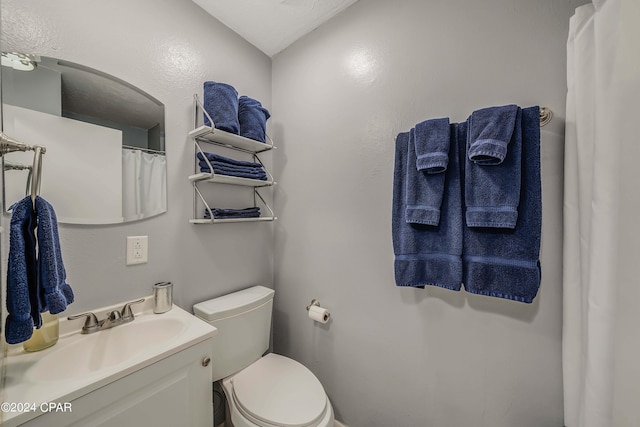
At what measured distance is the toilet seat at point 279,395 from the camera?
957 mm

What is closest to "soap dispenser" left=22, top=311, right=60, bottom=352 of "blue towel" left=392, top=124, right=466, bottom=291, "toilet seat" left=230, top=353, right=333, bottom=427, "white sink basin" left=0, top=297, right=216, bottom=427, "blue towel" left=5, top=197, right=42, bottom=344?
"white sink basin" left=0, top=297, right=216, bottom=427

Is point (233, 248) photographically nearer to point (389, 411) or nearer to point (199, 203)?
point (199, 203)

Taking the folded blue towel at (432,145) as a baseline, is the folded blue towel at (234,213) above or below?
below

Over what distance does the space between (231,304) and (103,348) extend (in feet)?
1.67

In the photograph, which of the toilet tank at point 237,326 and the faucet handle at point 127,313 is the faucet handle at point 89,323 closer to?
the faucet handle at point 127,313

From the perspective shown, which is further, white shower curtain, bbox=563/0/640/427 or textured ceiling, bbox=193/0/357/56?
textured ceiling, bbox=193/0/357/56

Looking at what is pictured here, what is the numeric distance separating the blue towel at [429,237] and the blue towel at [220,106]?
0.88 meters

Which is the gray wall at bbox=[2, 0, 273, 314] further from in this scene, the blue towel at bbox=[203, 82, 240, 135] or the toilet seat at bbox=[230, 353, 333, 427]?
the toilet seat at bbox=[230, 353, 333, 427]

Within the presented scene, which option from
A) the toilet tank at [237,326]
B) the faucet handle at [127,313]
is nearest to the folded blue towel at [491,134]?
the toilet tank at [237,326]

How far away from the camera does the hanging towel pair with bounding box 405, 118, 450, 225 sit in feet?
3.07

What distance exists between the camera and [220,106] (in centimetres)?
123

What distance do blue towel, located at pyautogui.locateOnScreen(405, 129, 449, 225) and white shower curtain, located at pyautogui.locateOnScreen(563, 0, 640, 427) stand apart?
0.39 meters

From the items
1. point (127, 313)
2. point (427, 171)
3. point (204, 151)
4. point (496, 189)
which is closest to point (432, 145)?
point (427, 171)

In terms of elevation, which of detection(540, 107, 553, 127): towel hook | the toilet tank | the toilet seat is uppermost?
detection(540, 107, 553, 127): towel hook
